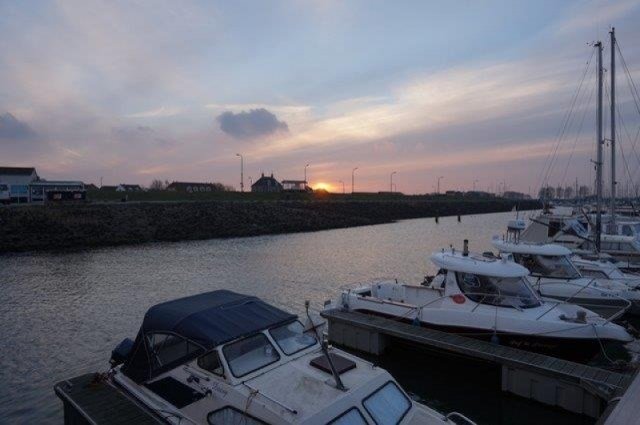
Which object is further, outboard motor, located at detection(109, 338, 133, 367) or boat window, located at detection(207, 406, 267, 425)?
outboard motor, located at detection(109, 338, 133, 367)

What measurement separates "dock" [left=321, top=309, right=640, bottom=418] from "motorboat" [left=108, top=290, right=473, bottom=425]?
569 centimetres

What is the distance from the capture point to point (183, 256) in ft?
144

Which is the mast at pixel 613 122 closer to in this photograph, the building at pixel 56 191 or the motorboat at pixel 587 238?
the motorboat at pixel 587 238

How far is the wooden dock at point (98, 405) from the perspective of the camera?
892 cm

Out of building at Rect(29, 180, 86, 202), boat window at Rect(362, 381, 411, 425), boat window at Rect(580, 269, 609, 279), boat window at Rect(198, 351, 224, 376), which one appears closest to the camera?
boat window at Rect(362, 381, 411, 425)

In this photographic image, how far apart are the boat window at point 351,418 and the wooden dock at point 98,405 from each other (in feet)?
11.3

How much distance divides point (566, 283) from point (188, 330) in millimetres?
17470

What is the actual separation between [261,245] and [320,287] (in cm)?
2462

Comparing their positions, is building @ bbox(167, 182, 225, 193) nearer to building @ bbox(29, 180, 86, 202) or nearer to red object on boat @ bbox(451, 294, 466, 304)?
building @ bbox(29, 180, 86, 202)

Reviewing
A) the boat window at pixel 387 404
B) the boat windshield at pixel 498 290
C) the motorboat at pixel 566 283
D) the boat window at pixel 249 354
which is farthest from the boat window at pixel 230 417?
the motorboat at pixel 566 283

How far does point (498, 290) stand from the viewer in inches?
625

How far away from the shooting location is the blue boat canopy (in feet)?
30.3

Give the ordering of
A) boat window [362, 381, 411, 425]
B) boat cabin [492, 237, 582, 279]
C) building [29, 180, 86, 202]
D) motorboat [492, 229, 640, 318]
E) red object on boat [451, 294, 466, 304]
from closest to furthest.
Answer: boat window [362, 381, 411, 425] → red object on boat [451, 294, 466, 304] → motorboat [492, 229, 640, 318] → boat cabin [492, 237, 582, 279] → building [29, 180, 86, 202]

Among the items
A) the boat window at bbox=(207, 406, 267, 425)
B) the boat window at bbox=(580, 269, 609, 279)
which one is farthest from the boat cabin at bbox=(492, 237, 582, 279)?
the boat window at bbox=(207, 406, 267, 425)
